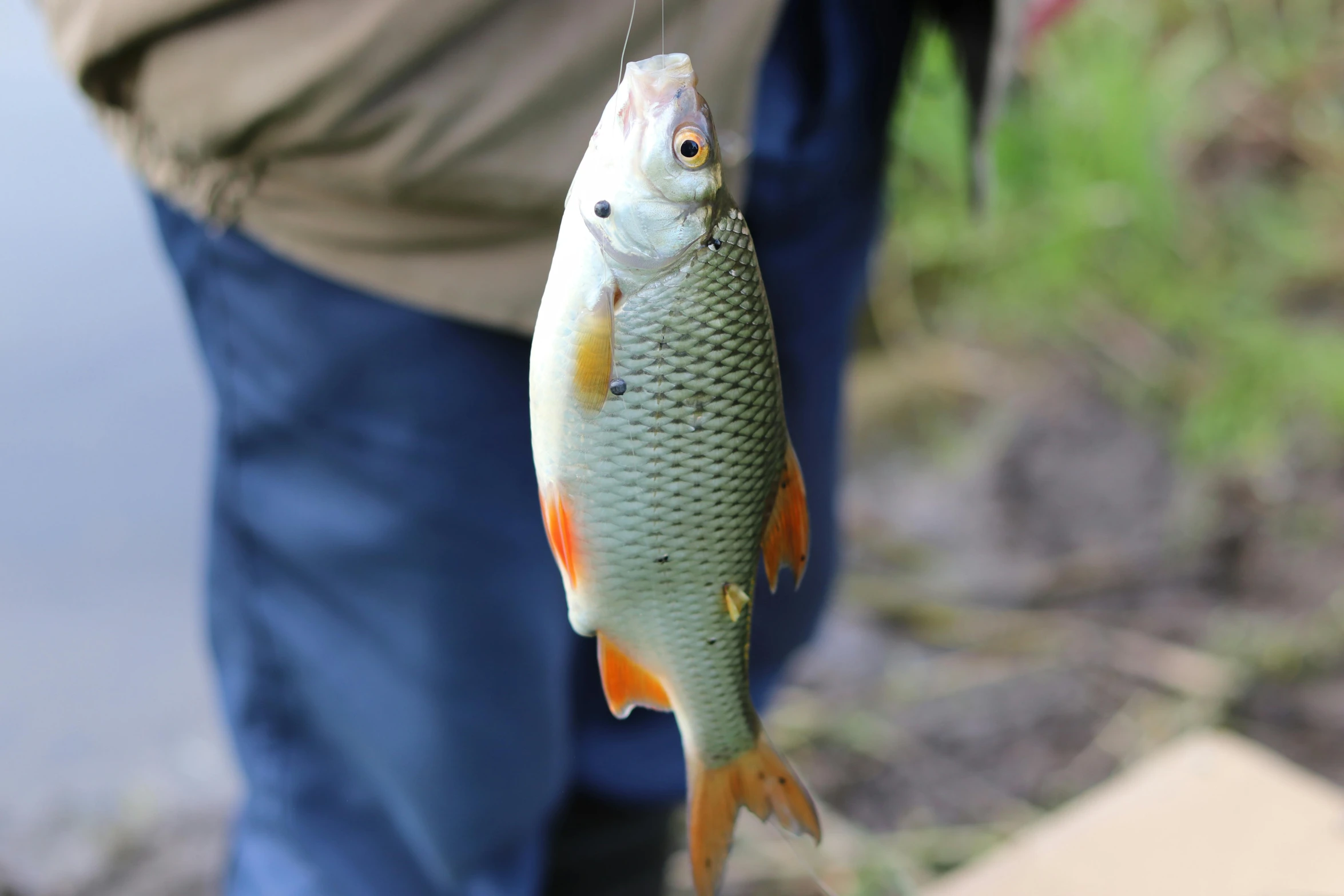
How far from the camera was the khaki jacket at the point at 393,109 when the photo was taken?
102cm

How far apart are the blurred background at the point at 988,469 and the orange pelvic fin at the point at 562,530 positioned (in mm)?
1192

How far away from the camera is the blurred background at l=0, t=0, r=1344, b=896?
7.96 feet

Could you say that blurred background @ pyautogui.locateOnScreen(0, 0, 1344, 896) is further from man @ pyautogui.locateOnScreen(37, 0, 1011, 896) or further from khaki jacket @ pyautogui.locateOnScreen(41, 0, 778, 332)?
khaki jacket @ pyautogui.locateOnScreen(41, 0, 778, 332)

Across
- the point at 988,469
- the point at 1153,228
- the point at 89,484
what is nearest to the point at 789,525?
the point at 988,469

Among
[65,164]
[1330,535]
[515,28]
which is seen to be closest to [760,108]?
[515,28]

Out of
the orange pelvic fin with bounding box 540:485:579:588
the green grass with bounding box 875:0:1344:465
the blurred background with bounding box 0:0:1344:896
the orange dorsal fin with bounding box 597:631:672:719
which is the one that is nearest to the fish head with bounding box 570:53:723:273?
the orange pelvic fin with bounding box 540:485:579:588

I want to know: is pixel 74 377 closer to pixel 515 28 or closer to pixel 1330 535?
pixel 515 28

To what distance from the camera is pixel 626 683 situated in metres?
0.83

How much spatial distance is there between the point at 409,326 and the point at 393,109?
23 cm

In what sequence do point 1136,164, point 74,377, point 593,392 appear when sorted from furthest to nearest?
point 1136,164 < point 74,377 < point 593,392

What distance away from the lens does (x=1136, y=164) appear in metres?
3.52

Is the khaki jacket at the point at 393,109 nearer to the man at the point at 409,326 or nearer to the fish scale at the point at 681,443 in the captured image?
the man at the point at 409,326

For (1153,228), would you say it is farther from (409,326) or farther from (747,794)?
(747,794)

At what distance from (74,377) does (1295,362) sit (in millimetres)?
3332
